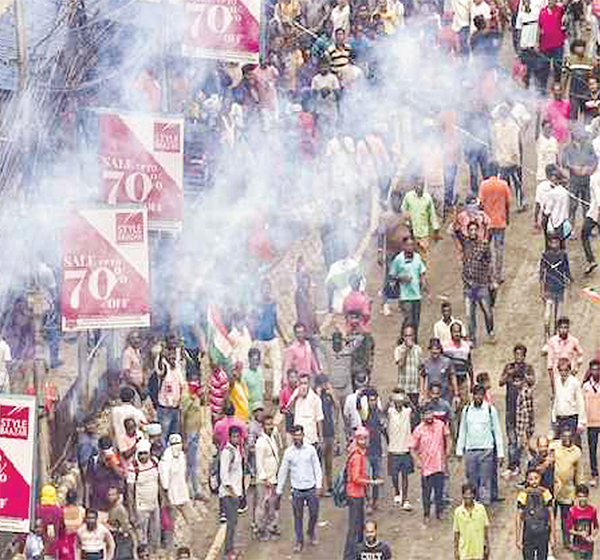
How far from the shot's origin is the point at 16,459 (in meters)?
19.0

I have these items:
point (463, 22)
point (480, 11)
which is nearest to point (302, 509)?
point (480, 11)

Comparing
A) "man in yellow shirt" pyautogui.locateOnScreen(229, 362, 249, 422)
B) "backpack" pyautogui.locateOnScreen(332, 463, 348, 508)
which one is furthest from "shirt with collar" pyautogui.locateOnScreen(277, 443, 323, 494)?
"man in yellow shirt" pyautogui.locateOnScreen(229, 362, 249, 422)

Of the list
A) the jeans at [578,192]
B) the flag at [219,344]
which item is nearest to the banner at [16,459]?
the flag at [219,344]

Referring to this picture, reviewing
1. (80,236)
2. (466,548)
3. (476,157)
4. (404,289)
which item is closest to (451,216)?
(476,157)

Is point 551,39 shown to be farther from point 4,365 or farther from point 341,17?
point 4,365

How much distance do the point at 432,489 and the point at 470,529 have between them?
5.89 ft

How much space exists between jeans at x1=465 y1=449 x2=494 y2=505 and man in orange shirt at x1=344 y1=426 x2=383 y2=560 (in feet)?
3.26

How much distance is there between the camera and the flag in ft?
90.0

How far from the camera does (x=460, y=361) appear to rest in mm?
26891

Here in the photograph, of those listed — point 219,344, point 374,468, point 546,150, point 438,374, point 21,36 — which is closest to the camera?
point 21,36

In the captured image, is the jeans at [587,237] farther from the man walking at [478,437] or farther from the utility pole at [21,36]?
the utility pole at [21,36]

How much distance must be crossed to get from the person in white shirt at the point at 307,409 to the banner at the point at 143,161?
2.70 meters

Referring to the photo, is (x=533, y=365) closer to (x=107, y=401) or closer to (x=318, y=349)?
(x=318, y=349)

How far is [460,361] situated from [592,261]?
379 centimetres
